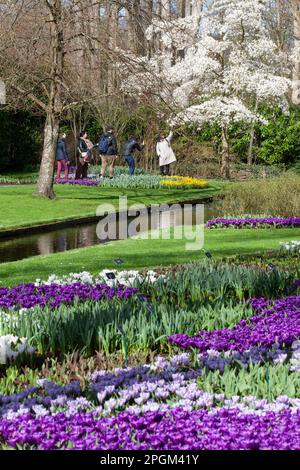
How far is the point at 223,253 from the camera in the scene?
1141 centimetres

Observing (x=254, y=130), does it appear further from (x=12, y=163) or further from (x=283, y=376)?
(x=283, y=376)

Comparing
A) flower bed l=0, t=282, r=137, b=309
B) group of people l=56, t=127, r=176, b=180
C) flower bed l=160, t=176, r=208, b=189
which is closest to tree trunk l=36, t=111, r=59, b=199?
flower bed l=160, t=176, r=208, b=189

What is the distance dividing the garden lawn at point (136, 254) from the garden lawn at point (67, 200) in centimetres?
363

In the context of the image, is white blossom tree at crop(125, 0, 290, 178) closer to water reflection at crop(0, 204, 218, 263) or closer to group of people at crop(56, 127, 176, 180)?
group of people at crop(56, 127, 176, 180)

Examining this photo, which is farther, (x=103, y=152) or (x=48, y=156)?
(x=103, y=152)

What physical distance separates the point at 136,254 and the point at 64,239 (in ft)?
12.8

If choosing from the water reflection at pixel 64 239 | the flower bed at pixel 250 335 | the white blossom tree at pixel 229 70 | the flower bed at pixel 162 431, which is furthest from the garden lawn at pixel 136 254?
the white blossom tree at pixel 229 70

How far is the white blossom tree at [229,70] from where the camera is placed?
1280 inches

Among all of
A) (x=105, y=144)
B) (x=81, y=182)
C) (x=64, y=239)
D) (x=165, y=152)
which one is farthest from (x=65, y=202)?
(x=165, y=152)

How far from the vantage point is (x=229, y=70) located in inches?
1314

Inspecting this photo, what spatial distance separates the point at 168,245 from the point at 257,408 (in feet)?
→ 28.3

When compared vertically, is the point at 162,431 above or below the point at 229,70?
below

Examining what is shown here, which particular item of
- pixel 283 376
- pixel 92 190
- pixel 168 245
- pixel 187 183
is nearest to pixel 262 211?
pixel 168 245

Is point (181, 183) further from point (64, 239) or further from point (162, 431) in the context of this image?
point (162, 431)
